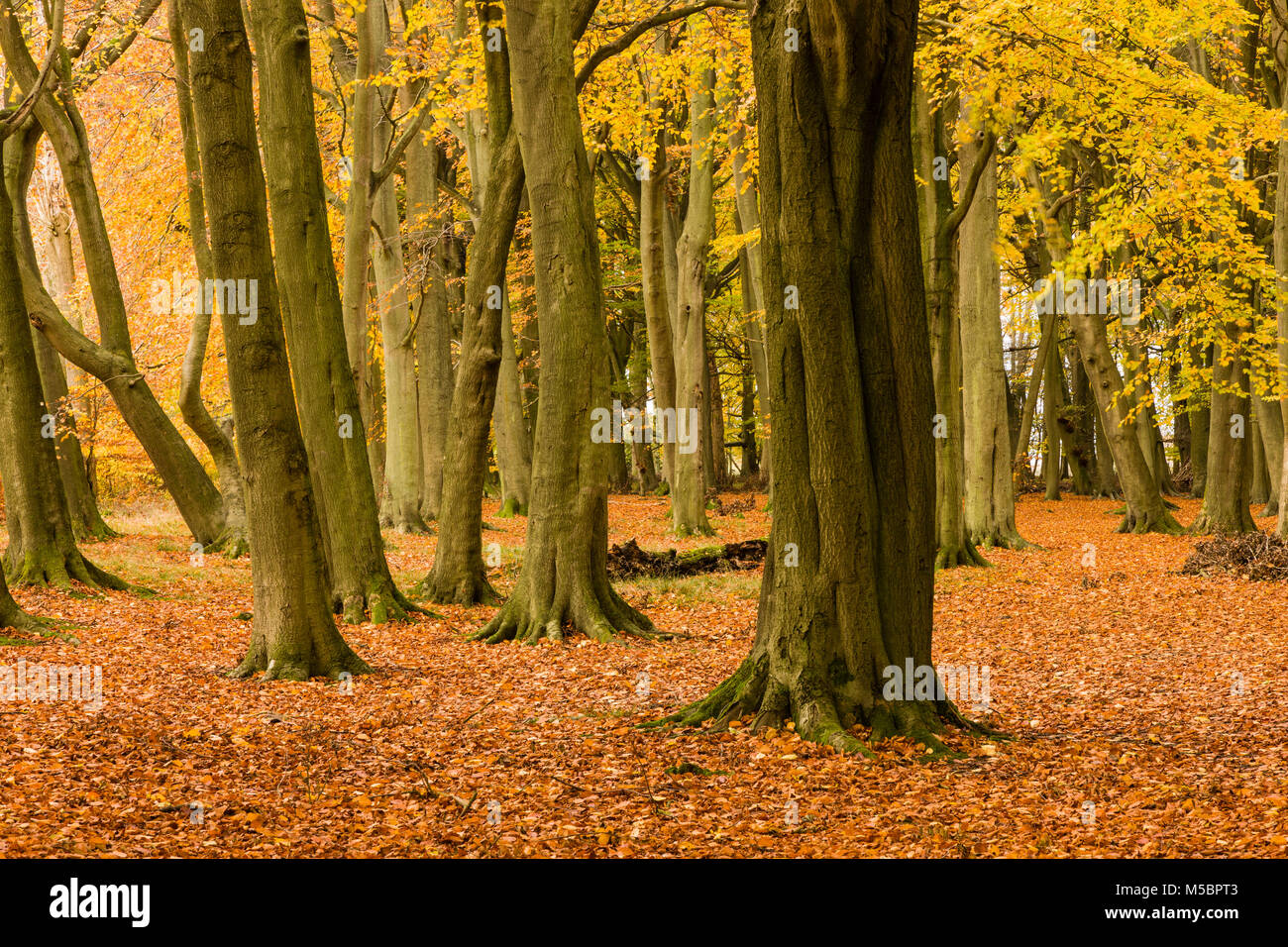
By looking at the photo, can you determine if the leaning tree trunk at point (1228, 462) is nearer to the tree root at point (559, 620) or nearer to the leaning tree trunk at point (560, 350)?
the tree root at point (559, 620)

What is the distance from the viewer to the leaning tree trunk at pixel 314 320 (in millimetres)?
10164

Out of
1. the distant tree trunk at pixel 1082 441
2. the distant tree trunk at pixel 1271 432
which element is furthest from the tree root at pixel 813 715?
the distant tree trunk at pixel 1082 441

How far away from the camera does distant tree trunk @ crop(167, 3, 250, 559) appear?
50.0 ft

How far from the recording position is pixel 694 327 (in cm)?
1950

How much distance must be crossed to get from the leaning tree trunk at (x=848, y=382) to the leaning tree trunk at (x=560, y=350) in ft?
12.7

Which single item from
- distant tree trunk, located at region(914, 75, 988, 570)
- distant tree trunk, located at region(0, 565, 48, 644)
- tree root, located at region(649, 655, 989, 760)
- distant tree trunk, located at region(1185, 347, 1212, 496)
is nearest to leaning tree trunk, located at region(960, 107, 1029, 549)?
distant tree trunk, located at region(914, 75, 988, 570)

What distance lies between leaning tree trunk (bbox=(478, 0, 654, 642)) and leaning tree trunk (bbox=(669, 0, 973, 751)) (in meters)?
3.87

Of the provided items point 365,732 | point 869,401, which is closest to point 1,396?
point 365,732

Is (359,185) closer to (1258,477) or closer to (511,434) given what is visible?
(511,434)

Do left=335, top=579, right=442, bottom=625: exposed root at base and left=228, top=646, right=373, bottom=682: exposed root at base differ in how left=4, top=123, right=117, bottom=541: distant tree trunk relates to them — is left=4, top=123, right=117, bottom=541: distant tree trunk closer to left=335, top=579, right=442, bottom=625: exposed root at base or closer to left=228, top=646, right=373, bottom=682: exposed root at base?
left=335, top=579, right=442, bottom=625: exposed root at base

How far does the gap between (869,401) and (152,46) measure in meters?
18.8

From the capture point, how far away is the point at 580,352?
1006 cm

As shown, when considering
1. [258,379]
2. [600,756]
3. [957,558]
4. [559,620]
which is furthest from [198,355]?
[600,756]

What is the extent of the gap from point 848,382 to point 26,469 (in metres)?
9.43
